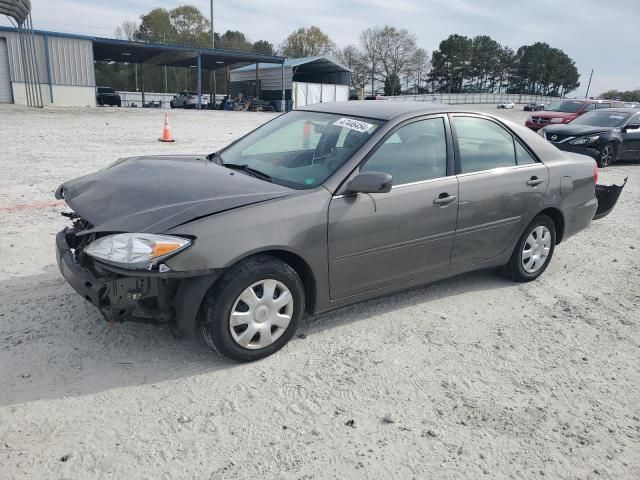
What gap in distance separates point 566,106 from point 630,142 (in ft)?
25.0

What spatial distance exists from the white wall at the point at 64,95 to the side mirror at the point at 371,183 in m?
31.1

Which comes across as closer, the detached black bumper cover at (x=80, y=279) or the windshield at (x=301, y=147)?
the detached black bumper cover at (x=80, y=279)

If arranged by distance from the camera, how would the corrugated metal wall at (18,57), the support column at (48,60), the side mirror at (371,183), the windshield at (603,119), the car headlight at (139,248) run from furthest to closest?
the support column at (48,60) → the corrugated metal wall at (18,57) → the windshield at (603,119) → the side mirror at (371,183) → the car headlight at (139,248)

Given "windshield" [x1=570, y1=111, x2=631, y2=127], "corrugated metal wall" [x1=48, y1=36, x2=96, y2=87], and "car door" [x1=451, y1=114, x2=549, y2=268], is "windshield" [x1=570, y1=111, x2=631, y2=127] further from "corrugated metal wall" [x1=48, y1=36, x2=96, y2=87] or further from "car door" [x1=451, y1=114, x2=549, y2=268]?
"corrugated metal wall" [x1=48, y1=36, x2=96, y2=87]

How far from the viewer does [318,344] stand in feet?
12.1

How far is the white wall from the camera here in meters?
29.0

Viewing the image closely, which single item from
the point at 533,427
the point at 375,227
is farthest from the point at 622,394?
the point at 375,227

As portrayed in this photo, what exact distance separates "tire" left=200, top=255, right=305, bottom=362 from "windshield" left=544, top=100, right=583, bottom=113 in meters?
19.8

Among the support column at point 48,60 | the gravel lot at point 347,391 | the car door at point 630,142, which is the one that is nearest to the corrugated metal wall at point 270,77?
the support column at point 48,60

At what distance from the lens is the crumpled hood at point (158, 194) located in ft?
10.2

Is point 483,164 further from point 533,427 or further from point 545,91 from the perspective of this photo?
point 545,91

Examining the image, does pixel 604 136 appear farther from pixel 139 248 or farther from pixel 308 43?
pixel 308 43

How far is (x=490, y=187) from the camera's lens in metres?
4.38

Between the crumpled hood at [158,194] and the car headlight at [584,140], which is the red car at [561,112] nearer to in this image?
the car headlight at [584,140]
